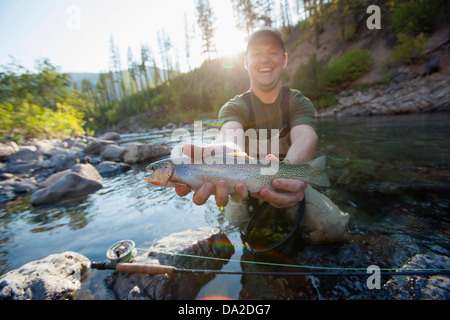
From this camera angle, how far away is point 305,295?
2314mm

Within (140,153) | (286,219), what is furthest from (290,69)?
(286,219)

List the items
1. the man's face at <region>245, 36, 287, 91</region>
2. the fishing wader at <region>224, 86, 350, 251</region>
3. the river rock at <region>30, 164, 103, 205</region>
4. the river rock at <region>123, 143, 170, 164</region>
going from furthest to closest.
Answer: the river rock at <region>123, 143, 170, 164</region>, the river rock at <region>30, 164, 103, 205</region>, the man's face at <region>245, 36, 287, 91</region>, the fishing wader at <region>224, 86, 350, 251</region>

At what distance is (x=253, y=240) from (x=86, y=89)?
95.5 m

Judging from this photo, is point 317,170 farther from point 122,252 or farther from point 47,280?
point 47,280

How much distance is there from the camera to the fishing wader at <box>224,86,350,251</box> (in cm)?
308

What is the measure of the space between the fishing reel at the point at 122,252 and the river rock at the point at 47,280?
0.54m

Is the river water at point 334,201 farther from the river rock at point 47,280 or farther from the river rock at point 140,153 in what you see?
the river rock at point 140,153

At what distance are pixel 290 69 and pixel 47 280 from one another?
4388cm

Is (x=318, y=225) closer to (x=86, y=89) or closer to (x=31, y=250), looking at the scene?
(x=31, y=250)

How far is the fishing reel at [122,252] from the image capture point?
2639 millimetres

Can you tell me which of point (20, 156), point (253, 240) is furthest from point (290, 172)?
point (20, 156)

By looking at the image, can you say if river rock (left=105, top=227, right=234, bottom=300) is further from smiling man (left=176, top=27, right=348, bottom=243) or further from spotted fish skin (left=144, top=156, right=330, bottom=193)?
spotted fish skin (left=144, top=156, right=330, bottom=193)

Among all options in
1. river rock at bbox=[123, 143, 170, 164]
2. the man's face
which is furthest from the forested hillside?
river rock at bbox=[123, 143, 170, 164]

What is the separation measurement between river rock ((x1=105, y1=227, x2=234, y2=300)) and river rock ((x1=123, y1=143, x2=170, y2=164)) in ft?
28.8
